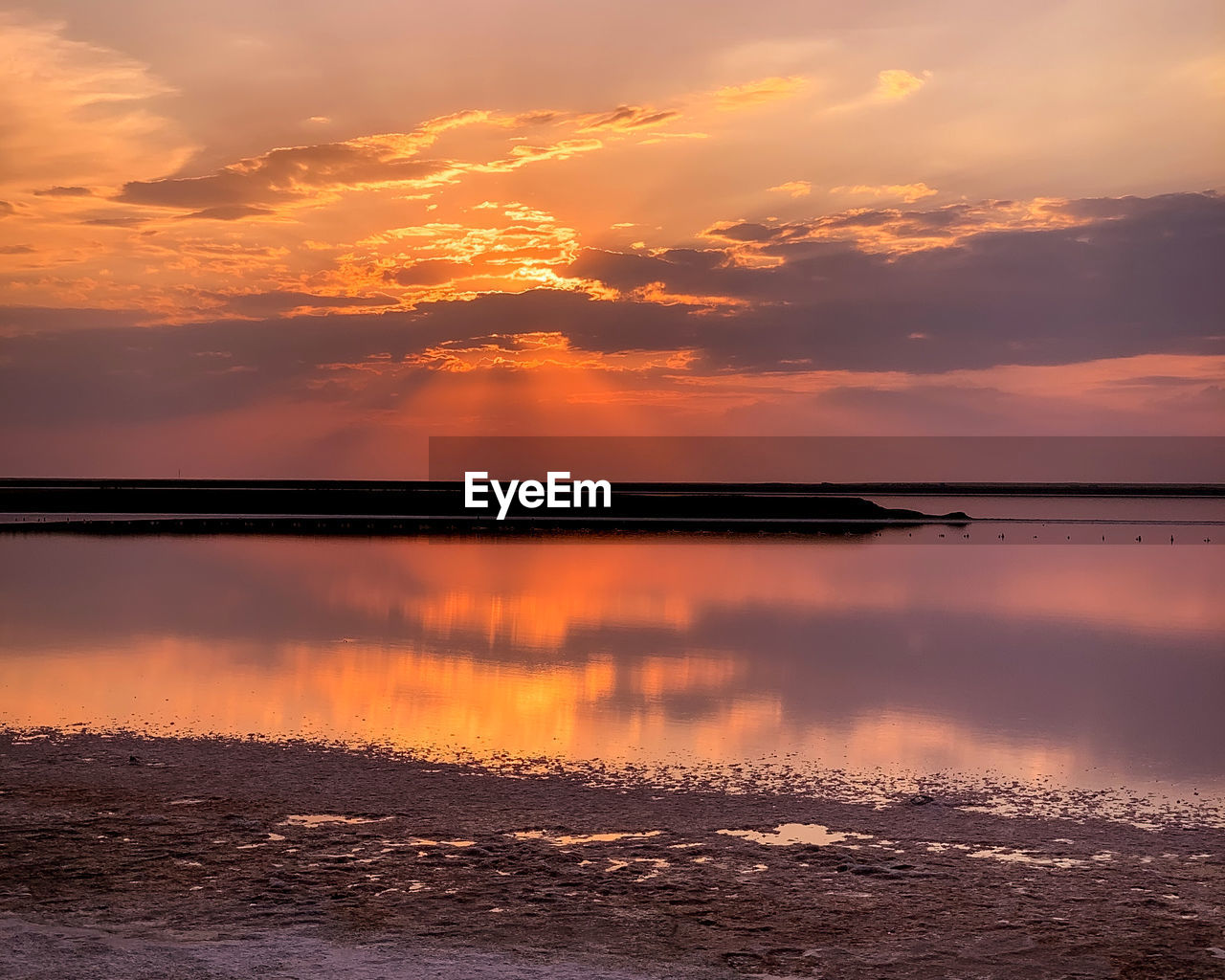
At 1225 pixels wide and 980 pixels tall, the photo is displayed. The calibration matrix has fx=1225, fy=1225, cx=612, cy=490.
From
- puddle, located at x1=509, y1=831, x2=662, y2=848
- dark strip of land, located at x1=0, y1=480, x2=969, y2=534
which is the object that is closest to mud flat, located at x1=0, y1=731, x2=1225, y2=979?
puddle, located at x1=509, y1=831, x2=662, y2=848

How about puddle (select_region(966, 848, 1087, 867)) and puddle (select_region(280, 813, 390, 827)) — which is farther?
puddle (select_region(280, 813, 390, 827))

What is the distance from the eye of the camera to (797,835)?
1178cm

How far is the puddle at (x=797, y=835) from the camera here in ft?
38.0

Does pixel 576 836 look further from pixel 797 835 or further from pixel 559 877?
pixel 797 835

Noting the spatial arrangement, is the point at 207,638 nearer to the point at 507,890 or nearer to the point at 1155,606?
the point at 507,890

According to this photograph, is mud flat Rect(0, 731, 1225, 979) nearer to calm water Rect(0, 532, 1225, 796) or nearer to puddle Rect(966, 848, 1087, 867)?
puddle Rect(966, 848, 1087, 867)

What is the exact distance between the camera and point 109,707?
1733cm

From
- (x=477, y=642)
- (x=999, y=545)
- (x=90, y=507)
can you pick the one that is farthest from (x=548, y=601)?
(x=90, y=507)

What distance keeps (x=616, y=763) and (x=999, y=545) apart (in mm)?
49734

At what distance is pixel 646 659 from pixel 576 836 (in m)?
11.2

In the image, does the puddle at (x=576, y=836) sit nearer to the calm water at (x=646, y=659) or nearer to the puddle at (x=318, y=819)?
the puddle at (x=318, y=819)

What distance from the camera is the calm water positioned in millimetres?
16250

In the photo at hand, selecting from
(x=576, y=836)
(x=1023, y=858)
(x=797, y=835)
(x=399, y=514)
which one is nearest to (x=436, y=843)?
(x=576, y=836)

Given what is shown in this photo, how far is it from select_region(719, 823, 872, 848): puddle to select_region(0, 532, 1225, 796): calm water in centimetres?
283
